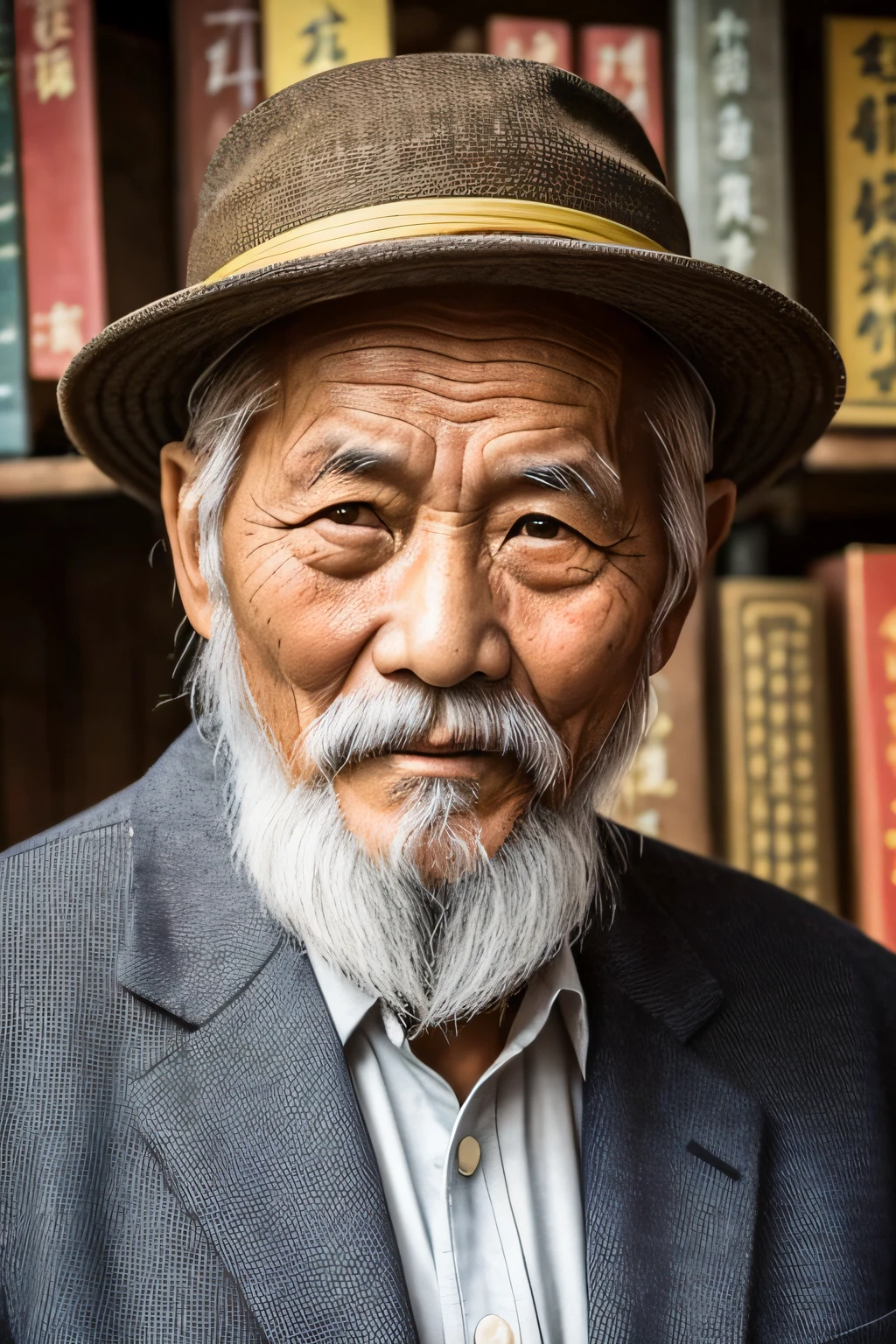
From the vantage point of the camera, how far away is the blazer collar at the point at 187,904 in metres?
0.98

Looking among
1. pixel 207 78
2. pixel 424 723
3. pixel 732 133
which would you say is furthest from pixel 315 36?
pixel 424 723

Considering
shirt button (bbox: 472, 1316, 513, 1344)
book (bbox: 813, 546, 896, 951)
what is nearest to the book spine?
book (bbox: 813, 546, 896, 951)

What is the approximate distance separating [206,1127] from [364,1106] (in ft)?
0.46

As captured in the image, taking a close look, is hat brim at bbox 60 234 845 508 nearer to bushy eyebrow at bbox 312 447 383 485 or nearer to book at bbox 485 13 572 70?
bushy eyebrow at bbox 312 447 383 485

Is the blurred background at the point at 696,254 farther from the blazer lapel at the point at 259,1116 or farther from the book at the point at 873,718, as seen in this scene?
the blazer lapel at the point at 259,1116

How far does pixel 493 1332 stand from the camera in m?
0.93

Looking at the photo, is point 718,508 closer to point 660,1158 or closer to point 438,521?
point 438,521

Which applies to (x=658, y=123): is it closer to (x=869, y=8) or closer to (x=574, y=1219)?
(x=869, y=8)

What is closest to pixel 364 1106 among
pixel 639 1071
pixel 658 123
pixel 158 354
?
pixel 639 1071

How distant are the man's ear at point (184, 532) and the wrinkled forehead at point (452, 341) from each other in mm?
163

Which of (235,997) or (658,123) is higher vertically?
(658,123)

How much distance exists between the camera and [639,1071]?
108 centimetres

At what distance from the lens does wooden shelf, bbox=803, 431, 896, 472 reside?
1.40 meters

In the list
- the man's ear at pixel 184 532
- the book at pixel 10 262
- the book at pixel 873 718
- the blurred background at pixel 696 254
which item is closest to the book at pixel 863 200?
the blurred background at pixel 696 254
